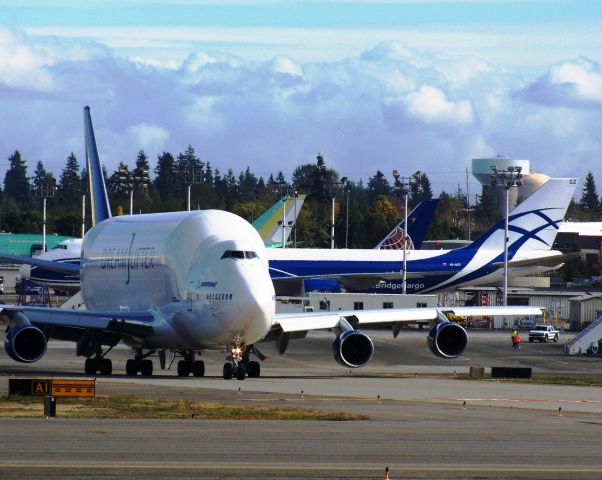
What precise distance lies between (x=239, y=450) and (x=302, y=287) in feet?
259

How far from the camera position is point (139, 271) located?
46.7 meters

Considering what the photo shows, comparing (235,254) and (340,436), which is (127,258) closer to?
(235,254)

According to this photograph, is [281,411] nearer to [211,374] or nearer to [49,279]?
[211,374]

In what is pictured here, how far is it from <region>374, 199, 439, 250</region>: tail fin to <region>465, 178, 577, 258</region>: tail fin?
13272 millimetres

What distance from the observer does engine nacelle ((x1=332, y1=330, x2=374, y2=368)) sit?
43594 millimetres

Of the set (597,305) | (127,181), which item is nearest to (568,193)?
(597,305)

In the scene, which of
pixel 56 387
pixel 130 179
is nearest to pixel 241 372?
pixel 56 387

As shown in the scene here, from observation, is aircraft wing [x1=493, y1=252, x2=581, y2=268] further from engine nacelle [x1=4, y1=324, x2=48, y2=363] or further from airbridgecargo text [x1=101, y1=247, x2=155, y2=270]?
engine nacelle [x1=4, y1=324, x2=48, y2=363]

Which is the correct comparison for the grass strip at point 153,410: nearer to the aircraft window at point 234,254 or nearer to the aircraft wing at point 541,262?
the aircraft window at point 234,254

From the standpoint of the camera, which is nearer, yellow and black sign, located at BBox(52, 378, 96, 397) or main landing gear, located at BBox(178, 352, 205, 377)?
yellow and black sign, located at BBox(52, 378, 96, 397)

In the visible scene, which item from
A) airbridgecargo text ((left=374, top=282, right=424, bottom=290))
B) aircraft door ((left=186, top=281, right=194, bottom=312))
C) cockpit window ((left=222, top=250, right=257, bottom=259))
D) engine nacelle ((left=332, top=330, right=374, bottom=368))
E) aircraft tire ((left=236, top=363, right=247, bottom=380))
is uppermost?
airbridgecargo text ((left=374, top=282, right=424, bottom=290))

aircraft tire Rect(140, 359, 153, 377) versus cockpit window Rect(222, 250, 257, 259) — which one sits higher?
cockpit window Rect(222, 250, 257, 259)

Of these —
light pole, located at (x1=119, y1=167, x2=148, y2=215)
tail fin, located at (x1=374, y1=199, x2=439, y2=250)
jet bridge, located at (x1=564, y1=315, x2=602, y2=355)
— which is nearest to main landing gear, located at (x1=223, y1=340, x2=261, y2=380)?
jet bridge, located at (x1=564, y1=315, x2=602, y2=355)

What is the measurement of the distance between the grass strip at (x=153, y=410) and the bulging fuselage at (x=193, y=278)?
942cm
